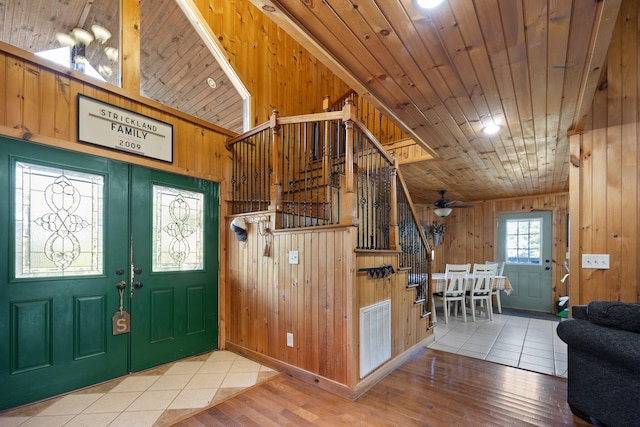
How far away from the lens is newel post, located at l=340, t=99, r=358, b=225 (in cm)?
247

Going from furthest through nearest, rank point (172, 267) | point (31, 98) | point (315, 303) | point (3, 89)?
point (172, 267) → point (315, 303) → point (31, 98) → point (3, 89)

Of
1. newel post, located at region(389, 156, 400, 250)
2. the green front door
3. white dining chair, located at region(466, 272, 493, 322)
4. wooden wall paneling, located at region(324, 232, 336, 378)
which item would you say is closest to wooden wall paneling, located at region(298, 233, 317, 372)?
wooden wall paneling, located at region(324, 232, 336, 378)

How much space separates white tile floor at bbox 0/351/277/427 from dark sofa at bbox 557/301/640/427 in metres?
2.41

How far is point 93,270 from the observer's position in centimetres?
260

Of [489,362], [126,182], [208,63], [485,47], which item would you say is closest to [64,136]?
[126,182]

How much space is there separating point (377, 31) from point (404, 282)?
257 centimetres

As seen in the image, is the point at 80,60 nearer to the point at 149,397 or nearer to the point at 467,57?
the point at 149,397

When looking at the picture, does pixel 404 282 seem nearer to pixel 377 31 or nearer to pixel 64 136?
pixel 377 31

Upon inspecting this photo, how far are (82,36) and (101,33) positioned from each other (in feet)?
0.63

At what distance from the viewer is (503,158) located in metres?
3.92

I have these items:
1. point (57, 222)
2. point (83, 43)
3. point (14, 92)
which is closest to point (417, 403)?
point (57, 222)

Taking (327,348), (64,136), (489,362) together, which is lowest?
(489,362)

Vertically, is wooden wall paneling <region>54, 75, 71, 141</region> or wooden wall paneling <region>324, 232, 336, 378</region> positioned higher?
wooden wall paneling <region>54, 75, 71, 141</region>

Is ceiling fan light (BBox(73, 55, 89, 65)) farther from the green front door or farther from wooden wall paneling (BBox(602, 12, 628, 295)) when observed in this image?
the green front door
